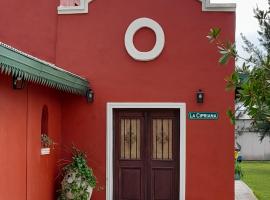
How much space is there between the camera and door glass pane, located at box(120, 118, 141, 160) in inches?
420

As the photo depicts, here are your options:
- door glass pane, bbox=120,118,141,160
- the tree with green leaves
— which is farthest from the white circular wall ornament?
the tree with green leaves

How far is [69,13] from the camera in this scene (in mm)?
10758

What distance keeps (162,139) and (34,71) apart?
14.0 ft

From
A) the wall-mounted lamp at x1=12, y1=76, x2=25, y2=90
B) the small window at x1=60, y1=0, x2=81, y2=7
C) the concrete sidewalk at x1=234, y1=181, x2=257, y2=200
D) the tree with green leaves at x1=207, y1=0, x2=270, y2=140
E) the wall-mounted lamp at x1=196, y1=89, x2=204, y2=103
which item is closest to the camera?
the tree with green leaves at x1=207, y1=0, x2=270, y2=140

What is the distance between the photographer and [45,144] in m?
9.16

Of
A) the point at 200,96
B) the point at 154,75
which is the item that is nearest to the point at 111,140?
the point at 154,75

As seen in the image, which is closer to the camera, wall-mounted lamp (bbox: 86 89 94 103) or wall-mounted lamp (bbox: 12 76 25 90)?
wall-mounted lamp (bbox: 12 76 25 90)

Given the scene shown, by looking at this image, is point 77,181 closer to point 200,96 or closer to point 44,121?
point 44,121

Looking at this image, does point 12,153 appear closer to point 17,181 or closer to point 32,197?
point 17,181

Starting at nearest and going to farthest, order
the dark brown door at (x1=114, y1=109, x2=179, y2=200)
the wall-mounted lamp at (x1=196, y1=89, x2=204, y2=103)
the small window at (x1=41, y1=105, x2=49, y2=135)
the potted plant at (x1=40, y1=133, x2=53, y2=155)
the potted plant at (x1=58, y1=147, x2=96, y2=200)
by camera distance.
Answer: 1. the potted plant at (x1=40, y1=133, x2=53, y2=155)
2. the small window at (x1=41, y1=105, x2=49, y2=135)
3. the potted plant at (x1=58, y1=147, x2=96, y2=200)
4. the wall-mounted lamp at (x1=196, y1=89, x2=204, y2=103)
5. the dark brown door at (x1=114, y1=109, x2=179, y2=200)

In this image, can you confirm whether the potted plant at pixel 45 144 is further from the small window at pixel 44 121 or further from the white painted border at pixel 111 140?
the white painted border at pixel 111 140

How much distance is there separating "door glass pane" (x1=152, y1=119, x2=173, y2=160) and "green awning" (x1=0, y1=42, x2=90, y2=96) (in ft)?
5.86

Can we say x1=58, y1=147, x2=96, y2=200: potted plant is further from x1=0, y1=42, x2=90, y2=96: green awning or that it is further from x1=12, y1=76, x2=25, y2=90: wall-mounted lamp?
x1=12, y1=76, x2=25, y2=90: wall-mounted lamp

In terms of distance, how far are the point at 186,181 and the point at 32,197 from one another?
334 cm
